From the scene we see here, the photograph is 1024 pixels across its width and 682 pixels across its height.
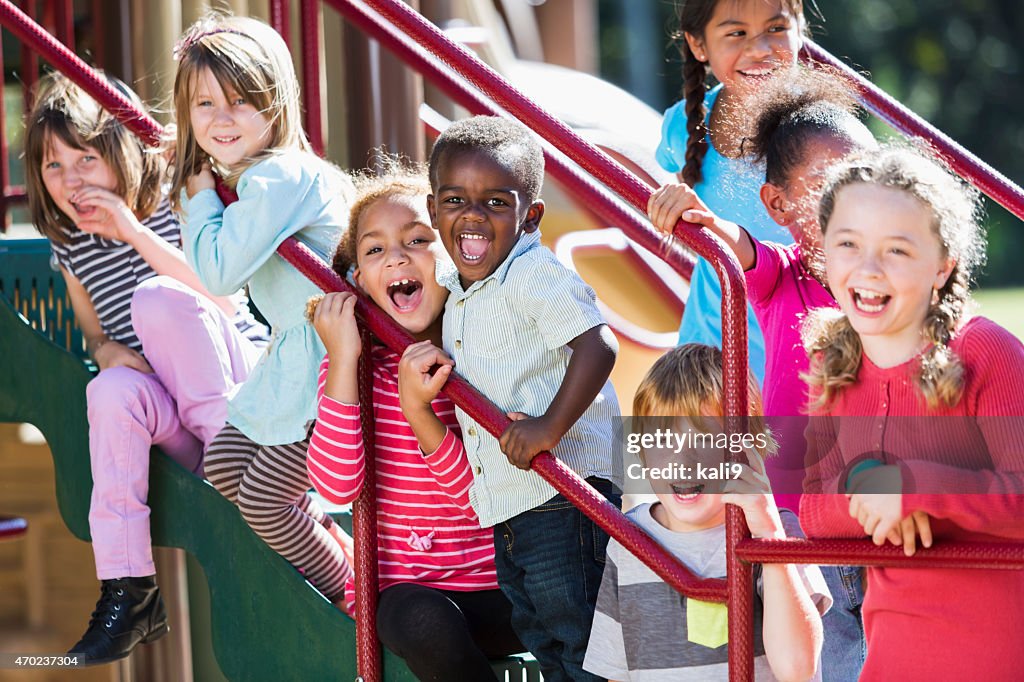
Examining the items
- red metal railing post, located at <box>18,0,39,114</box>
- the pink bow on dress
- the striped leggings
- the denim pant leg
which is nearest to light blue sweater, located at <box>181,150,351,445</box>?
the striped leggings

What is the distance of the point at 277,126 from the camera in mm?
3252

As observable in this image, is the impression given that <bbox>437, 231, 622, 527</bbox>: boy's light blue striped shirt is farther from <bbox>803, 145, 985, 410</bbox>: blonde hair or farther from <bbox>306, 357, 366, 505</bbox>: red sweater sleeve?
<bbox>803, 145, 985, 410</bbox>: blonde hair

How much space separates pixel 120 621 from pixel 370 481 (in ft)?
2.70

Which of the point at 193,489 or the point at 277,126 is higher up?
the point at 277,126

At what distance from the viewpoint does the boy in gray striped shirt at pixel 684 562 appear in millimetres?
2424

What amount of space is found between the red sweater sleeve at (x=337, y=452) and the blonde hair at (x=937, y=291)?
35.1 inches

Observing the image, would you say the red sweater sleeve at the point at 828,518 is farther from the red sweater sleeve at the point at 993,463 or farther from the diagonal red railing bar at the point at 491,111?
the diagonal red railing bar at the point at 491,111

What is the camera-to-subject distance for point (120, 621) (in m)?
3.28

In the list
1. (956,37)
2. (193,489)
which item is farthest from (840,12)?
(193,489)

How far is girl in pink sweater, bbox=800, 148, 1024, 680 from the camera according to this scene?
207 centimetres

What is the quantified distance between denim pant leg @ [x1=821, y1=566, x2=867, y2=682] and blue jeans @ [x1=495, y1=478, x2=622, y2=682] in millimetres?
414

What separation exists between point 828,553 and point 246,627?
4.85 feet

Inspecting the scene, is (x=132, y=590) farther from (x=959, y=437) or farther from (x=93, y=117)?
(x=959, y=437)

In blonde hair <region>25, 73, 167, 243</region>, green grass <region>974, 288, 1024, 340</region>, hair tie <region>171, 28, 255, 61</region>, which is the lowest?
blonde hair <region>25, 73, 167, 243</region>
